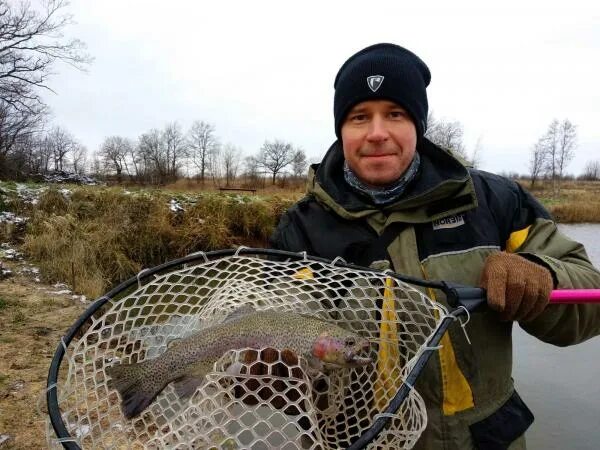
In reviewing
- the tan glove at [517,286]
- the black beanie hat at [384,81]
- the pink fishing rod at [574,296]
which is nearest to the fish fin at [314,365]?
the tan glove at [517,286]

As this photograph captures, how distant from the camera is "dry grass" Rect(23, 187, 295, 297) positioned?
10.1m

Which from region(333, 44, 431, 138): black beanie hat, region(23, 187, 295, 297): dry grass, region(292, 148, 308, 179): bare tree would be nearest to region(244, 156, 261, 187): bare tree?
region(292, 148, 308, 179): bare tree

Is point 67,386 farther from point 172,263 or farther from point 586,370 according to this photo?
point 586,370

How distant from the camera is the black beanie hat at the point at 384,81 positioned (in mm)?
2148

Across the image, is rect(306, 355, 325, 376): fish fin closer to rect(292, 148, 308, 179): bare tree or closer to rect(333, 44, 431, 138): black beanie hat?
rect(333, 44, 431, 138): black beanie hat

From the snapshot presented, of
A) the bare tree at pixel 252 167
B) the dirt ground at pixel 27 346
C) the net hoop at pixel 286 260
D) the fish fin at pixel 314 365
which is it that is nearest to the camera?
the net hoop at pixel 286 260

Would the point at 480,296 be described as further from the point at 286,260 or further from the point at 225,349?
the point at 225,349

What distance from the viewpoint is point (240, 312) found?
2186 millimetres

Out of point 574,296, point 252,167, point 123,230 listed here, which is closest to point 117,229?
point 123,230

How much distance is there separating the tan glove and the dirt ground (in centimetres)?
193

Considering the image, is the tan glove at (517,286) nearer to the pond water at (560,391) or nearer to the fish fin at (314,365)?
the fish fin at (314,365)

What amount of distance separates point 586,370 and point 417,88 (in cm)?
714

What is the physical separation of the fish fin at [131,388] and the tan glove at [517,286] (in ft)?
4.60

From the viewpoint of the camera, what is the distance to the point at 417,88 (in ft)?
7.27
